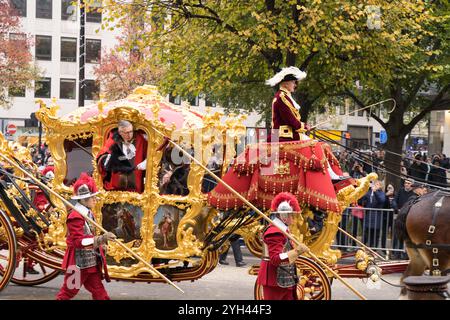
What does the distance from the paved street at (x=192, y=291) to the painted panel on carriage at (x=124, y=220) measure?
3.22 feet

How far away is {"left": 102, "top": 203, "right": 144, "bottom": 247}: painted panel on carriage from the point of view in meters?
9.09

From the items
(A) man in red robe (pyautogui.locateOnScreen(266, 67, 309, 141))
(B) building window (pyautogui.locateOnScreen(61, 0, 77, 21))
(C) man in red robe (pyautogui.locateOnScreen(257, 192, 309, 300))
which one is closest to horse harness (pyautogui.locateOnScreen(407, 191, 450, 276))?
(A) man in red robe (pyautogui.locateOnScreen(266, 67, 309, 141))

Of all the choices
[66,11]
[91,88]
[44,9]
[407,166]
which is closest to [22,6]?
[44,9]

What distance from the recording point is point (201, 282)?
439 inches

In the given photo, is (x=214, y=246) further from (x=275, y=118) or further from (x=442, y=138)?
(x=442, y=138)

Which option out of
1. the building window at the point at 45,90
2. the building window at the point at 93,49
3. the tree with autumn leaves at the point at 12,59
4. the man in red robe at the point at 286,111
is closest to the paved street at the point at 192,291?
the man in red robe at the point at 286,111

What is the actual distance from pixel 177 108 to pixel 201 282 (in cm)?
281

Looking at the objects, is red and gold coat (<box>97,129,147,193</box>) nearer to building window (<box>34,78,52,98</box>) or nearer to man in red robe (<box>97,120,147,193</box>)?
man in red robe (<box>97,120,147,193</box>)

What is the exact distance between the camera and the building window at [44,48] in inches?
1779

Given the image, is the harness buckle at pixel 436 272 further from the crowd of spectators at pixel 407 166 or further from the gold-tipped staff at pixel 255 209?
the crowd of spectators at pixel 407 166

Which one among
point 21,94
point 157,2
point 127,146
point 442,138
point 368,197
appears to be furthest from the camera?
point 21,94

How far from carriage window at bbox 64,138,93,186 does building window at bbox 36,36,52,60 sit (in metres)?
36.5

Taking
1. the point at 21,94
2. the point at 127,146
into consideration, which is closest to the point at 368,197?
the point at 127,146

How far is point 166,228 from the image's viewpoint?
9.06 meters
